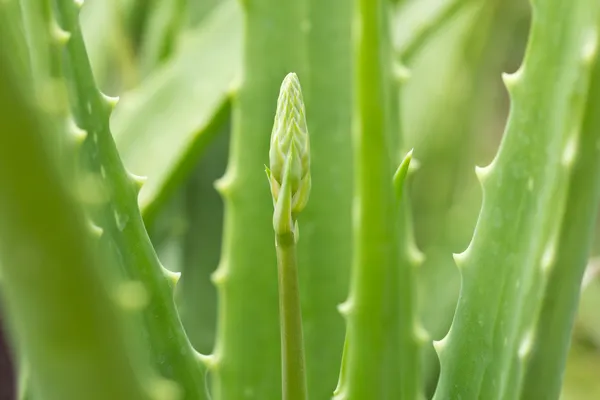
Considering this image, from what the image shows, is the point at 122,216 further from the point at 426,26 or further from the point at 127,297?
the point at 426,26

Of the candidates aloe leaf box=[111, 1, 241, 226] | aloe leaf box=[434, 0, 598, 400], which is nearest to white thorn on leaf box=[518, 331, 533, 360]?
aloe leaf box=[434, 0, 598, 400]

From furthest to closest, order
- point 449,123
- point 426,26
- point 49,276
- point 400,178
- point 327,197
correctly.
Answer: point 449,123
point 426,26
point 327,197
point 400,178
point 49,276

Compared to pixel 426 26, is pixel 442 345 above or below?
below

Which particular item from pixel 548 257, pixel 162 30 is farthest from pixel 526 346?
pixel 162 30

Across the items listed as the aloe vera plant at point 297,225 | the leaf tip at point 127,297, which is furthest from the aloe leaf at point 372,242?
the leaf tip at point 127,297

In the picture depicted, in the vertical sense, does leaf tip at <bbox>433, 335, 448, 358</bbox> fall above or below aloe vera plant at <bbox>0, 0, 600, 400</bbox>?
below

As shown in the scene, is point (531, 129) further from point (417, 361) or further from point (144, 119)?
point (144, 119)

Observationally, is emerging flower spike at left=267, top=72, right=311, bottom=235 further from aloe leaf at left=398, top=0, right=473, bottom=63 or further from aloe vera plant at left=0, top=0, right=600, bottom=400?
aloe leaf at left=398, top=0, right=473, bottom=63
